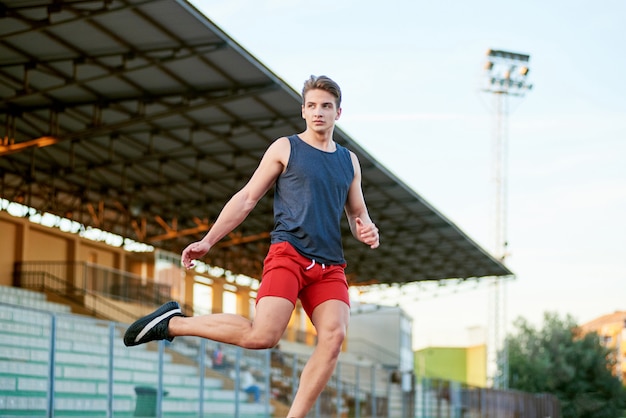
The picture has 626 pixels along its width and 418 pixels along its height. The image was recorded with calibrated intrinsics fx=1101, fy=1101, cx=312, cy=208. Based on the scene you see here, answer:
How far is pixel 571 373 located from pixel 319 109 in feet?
207

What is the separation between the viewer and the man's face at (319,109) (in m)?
5.75

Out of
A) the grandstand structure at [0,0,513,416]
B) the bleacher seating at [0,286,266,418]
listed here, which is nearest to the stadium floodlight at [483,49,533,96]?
the grandstand structure at [0,0,513,416]

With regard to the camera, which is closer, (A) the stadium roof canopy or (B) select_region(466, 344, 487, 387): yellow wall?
(A) the stadium roof canopy

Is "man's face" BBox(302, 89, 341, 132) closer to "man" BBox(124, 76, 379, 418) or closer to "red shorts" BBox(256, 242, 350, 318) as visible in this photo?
"man" BBox(124, 76, 379, 418)

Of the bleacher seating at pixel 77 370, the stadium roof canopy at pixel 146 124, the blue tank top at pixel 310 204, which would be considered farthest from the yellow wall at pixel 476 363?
the blue tank top at pixel 310 204

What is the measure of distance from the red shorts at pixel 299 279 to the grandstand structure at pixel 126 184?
18.5 ft

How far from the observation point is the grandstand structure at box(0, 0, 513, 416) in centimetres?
1266

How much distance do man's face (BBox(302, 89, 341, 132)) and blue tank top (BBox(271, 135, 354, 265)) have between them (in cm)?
15

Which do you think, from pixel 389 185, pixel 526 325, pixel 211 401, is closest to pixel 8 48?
pixel 211 401

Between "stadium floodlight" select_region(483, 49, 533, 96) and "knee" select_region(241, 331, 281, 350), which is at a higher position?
"stadium floodlight" select_region(483, 49, 533, 96)

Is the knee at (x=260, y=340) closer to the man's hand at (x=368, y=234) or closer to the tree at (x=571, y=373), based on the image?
the man's hand at (x=368, y=234)

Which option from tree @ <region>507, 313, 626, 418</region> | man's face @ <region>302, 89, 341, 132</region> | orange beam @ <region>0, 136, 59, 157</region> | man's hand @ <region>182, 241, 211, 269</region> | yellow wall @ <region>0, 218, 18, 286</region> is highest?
orange beam @ <region>0, 136, 59, 157</region>

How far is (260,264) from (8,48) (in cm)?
2814

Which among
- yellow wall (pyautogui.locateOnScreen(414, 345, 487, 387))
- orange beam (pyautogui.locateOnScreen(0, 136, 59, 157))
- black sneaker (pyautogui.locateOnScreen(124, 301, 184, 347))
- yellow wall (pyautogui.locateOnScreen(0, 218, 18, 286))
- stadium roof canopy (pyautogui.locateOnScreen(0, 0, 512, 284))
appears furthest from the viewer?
yellow wall (pyautogui.locateOnScreen(414, 345, 487, 387))
